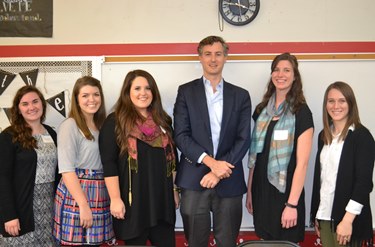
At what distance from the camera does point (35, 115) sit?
2.29 m

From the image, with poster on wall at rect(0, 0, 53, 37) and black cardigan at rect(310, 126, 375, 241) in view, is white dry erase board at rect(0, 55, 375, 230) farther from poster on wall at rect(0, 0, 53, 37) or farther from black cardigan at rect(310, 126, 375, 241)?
black cardigan at rect(310, 126, 375, 241)

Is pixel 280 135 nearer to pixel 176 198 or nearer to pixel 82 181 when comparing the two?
pixel 176 198

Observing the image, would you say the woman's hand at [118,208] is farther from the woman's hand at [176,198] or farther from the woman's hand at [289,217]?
the woman's hand at [289,217]

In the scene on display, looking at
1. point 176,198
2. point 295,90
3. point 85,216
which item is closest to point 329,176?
point 295,90

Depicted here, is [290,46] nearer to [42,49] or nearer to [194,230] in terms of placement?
[194,230]

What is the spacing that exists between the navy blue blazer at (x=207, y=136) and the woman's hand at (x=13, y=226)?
3.32 ft

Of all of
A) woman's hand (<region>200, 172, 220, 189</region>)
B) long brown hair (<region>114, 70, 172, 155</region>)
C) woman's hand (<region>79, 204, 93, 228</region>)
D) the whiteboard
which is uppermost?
the whiteboard

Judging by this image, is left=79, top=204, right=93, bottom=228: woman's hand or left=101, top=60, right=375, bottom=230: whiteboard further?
left=101, top=60, right=375, bottom=230: whiteboard

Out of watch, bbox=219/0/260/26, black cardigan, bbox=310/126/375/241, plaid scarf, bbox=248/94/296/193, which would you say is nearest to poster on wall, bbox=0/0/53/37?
watch, bbox=219/0/260/26

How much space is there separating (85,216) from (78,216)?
0.06m

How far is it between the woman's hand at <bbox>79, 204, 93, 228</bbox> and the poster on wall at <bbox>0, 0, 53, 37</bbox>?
1671 mm

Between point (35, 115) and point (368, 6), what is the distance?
2784mm

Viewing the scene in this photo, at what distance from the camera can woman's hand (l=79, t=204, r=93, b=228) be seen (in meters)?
2.04

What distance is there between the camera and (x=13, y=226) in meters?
2.10
